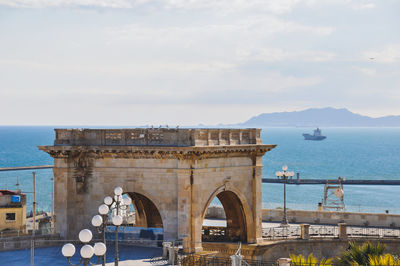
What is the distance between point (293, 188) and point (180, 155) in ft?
328

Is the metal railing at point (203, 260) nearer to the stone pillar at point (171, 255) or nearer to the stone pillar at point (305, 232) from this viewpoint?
the stone pillar at point (171, 255)

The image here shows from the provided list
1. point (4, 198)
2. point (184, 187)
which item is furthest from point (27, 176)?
point (184, 187)

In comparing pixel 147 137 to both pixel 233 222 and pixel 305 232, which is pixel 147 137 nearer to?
pixel 233 222

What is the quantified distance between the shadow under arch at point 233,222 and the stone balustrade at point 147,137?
3522mm

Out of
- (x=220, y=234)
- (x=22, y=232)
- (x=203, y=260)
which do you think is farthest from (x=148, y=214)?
(x=203, y=260)

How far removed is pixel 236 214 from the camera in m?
35.9

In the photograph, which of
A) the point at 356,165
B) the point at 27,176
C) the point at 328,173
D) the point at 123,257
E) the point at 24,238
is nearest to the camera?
the point at 123,257

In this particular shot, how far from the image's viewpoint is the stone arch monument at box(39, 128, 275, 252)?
31203mm

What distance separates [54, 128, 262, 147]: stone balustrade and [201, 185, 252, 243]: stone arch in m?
2.79

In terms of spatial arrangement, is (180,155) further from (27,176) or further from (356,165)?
(356,165)

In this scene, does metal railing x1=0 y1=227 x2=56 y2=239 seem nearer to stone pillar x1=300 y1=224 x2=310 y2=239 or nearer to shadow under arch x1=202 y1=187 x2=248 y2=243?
shadow under arch x1=202 y1=187 x2=248 y2=243

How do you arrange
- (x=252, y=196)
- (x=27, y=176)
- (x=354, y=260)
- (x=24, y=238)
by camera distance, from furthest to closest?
(x=27, y=176)
(x=252, y=196)
(x=24, y=238)
(x=354, y=260)

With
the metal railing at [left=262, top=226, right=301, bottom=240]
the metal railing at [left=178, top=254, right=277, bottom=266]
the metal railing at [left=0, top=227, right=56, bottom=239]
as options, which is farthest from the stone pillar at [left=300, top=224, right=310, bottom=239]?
the metal railing at [left=0, top=227, right=56, bottom=239]

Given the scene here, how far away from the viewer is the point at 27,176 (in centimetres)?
14950
